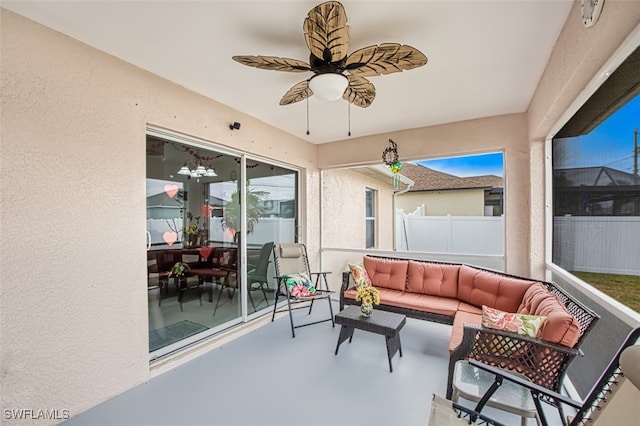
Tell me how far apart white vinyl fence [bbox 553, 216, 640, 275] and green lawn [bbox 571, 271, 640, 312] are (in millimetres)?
38

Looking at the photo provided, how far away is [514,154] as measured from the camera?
352 cm

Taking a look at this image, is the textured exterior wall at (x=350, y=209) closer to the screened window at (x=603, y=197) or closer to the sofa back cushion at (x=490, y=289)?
the sofa back cushion at (x=490, y=289)

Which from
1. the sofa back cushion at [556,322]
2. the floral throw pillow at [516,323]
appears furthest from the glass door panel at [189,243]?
the sofa back cushion at [556,322]

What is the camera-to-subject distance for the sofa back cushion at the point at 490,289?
285cm

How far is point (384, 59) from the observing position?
5.98ft

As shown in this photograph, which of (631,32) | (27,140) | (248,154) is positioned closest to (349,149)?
(248,154)

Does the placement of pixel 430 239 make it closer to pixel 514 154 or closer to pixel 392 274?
pixel 392 274

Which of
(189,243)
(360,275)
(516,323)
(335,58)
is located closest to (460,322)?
(516,323)

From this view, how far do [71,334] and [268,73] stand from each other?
8.56 feet

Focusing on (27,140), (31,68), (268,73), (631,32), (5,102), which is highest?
(268,73)

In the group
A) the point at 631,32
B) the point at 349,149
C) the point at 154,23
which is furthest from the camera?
the point at 349,149

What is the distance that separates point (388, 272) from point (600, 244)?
88.7 inches

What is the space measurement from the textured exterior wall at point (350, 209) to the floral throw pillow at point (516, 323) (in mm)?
3284

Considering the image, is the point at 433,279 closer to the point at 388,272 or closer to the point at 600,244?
the point at 388,272
